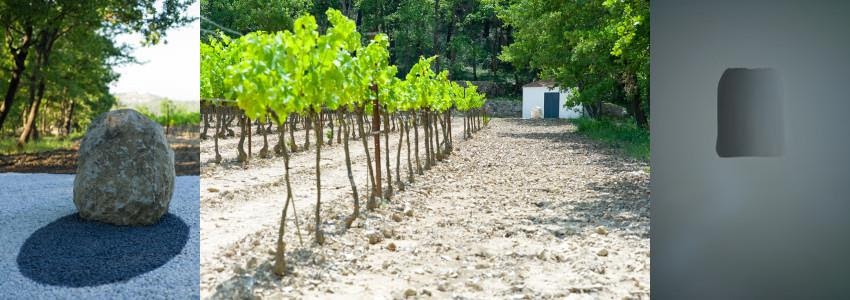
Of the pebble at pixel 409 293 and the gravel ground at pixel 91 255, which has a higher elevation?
the pebble at pixel 409 293

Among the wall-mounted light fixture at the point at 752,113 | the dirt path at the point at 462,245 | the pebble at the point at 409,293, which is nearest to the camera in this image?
the wall-mounted light fixture at the point at 752,113

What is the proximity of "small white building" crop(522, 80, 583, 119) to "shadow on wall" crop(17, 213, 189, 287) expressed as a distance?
1910cm

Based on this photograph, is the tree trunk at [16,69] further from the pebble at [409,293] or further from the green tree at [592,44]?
the pebble at [409,293]

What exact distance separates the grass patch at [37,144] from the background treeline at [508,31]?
102 inches

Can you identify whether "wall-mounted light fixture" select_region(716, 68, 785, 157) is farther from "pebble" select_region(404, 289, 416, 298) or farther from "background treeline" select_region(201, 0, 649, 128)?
"background treeline" select_region(201, 0, 649, 128)

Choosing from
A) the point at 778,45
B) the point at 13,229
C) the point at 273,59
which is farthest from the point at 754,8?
the point at 13,229

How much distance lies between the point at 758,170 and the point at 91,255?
3.90 meters

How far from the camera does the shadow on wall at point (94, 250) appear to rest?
4.32 meters

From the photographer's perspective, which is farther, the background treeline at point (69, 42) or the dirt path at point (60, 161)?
the background treeline at point (69, 42)

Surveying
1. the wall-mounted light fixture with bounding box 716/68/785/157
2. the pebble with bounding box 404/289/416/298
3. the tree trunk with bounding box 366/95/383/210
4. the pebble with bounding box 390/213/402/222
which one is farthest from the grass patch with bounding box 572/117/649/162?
the wall-mounted light fixture with bounding box 716/68/785/157

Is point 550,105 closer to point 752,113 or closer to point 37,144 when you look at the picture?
point 37,144

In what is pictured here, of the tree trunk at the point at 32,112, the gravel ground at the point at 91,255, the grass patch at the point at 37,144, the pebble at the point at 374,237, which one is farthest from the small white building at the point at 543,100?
the pebble at the point at 374,237

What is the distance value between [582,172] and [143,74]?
4.94 m

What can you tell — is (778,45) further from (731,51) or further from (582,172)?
(582,172)
